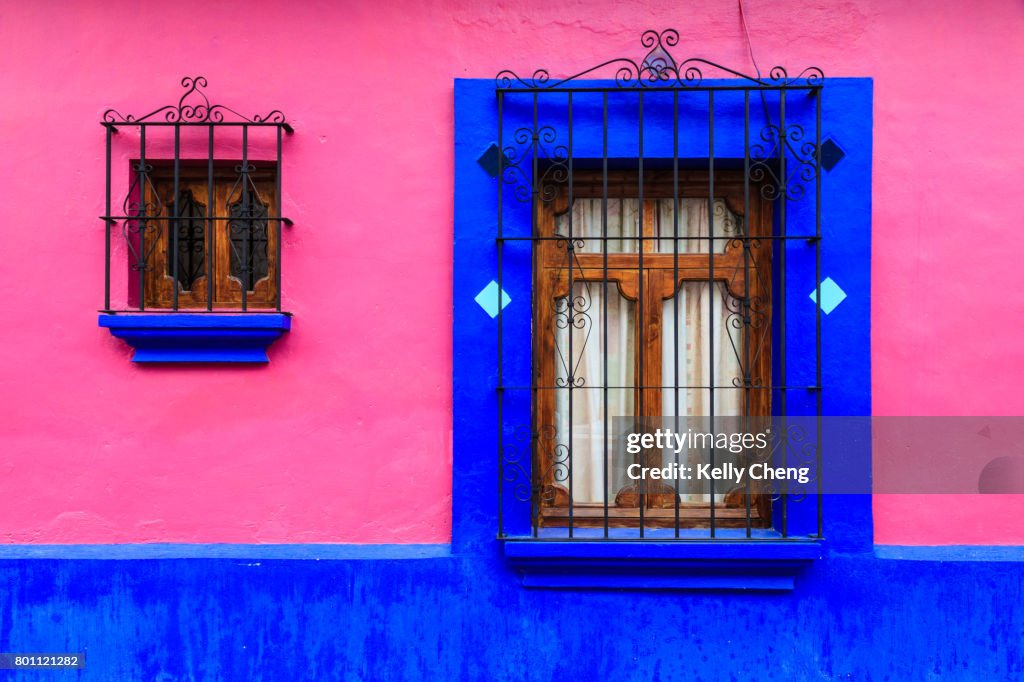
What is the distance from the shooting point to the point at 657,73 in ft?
10.6

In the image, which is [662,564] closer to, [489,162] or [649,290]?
[649,290]

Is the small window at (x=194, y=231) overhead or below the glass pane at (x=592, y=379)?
overhead

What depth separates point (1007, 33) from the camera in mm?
3244

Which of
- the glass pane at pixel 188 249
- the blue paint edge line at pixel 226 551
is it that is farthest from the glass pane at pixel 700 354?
the glass pane at pixel 188 249

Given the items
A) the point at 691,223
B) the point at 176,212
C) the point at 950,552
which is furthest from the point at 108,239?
the point at 950,552

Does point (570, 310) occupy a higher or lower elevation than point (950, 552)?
higher

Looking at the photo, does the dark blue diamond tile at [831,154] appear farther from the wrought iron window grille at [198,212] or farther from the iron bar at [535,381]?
the wrought iron window grille at [198,212]

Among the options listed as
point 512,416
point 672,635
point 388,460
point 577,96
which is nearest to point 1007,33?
point 577,96

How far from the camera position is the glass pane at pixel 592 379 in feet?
11.1

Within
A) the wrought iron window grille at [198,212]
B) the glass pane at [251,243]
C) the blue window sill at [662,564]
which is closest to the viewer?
the blue window sill at [662,564]

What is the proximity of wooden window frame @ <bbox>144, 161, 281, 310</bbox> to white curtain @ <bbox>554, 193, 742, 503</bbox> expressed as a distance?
131cm

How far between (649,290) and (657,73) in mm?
941

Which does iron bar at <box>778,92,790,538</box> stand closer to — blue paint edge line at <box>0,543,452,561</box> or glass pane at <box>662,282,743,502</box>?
glass pane at <box>662,282,743,502</box>

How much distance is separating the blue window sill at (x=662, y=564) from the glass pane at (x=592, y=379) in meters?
0.34
